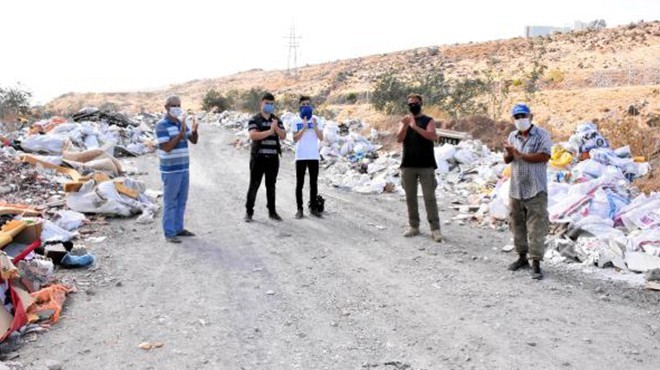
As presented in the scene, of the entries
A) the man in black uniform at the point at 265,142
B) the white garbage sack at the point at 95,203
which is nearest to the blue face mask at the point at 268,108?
the man in black uniform at the point at 265,142

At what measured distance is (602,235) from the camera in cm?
659

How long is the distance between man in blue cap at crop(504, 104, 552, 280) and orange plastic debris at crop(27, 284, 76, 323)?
4182 mm

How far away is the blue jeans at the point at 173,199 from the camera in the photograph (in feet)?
22.5

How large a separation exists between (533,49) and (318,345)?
47.2 metres

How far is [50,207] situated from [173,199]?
2.52m

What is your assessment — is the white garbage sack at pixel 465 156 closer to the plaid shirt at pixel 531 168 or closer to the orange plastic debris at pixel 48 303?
the plaid shirt at pixel 531 168

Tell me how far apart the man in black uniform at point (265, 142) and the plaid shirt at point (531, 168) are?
3072mm

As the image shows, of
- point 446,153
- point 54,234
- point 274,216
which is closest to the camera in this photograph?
point 54,234

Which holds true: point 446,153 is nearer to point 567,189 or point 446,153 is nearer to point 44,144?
point 567,189

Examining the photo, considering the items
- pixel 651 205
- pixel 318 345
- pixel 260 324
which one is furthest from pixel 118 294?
pixel 651 205

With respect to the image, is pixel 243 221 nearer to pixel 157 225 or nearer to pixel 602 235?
pixel 157 225

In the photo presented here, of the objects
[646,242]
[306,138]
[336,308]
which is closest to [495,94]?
[306,138]

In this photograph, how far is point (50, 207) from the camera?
27.3ft

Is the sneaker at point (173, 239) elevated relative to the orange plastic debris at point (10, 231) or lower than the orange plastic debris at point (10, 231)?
lower
